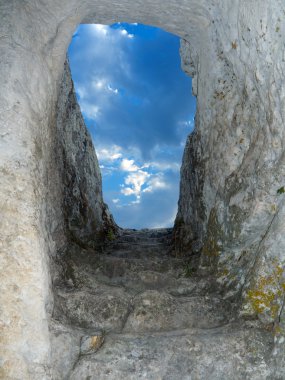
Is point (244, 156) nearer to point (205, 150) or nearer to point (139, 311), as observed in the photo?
point (205, 150)

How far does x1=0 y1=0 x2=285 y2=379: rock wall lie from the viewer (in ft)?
11.7

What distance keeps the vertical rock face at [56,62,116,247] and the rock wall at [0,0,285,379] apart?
40.4 inches

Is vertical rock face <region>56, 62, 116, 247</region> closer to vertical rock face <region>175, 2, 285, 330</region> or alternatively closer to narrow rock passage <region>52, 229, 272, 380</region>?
narrow rock passage <region>52, 229, 272, 380</region>

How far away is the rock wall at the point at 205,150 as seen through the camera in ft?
11.7

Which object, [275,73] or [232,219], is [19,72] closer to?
[275,73]

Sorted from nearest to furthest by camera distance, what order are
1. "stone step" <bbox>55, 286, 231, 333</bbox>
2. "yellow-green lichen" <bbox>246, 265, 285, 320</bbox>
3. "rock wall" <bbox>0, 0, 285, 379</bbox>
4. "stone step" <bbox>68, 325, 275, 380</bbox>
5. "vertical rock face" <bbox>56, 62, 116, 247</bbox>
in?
"stone step" <bbox>68, 325, 275, 380</bbox> → "rock wall" <bbox>0, 0, 285, 379</bbox> → "yellow-green lichen" <bbox>246, 265, 285, 320</bbox> → "stone step" <bbox>55, 286, 231, 333</bbox> → "vertical rock face" <bbox>56, 62, 116, 247</bbox>

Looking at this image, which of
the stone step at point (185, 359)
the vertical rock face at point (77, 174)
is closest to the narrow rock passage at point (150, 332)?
the stone step at point (185, 359)

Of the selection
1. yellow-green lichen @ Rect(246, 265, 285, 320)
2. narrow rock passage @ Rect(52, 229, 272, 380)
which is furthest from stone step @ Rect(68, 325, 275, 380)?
yellow-green lichen @ Rect(246, 265, 285, 320)

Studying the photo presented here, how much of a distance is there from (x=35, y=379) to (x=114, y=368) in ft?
2.42

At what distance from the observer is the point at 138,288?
5.42 metres

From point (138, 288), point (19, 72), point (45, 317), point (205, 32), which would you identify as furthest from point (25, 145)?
point (205, 32)

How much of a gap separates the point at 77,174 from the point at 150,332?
15.0 ft

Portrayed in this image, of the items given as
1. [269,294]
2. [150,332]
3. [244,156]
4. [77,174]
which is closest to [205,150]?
[244,156]

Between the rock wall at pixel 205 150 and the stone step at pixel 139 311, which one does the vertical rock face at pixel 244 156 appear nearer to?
the rock wall at pixel 205 150
